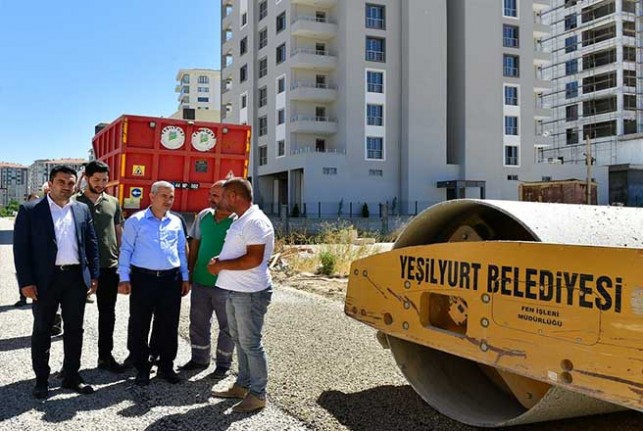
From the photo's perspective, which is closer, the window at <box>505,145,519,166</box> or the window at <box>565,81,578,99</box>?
the window at <box>505,145,519,166</box>

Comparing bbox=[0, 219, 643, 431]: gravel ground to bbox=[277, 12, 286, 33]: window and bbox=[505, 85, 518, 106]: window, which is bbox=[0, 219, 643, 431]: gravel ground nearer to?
bbox=[277, 12, 286, 33]: window

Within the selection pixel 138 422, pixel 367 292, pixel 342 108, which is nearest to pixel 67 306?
pixel 138 422

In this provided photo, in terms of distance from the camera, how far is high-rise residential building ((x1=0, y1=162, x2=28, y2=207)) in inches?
6488

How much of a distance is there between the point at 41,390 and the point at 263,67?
4845cm

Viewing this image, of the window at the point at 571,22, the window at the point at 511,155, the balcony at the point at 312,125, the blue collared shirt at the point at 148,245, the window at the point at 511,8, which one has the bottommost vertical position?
the blue collared shirt at the point at 148,245

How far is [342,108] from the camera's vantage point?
45094 millimetres

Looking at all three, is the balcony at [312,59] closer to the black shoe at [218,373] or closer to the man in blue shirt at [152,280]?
the man in blue shirt at [152,280]

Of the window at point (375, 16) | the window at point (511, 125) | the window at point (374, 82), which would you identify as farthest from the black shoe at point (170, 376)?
the window at point (511, 125)

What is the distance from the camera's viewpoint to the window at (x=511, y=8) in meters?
50.5

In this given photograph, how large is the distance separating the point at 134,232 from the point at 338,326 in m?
3.24

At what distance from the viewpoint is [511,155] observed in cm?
5028

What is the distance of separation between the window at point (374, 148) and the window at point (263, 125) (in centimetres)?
929

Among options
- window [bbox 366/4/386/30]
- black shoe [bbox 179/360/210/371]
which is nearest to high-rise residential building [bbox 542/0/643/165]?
window [bbox 366/4/386/30]

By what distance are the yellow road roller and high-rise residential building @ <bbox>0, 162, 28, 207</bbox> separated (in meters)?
174
